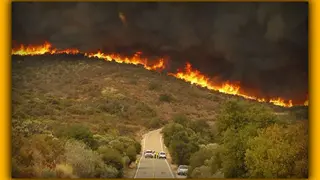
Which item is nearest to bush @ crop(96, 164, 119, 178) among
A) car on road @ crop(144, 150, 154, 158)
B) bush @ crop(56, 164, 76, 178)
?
bush @ crop(56, 164, 76, 178)

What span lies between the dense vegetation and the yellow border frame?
0.56 feet

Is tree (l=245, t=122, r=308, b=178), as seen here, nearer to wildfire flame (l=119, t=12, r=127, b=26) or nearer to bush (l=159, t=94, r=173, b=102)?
bush (l=159, t=94, r=173, b=102)

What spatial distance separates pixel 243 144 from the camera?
18812mm

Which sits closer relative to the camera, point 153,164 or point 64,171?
point 64,171

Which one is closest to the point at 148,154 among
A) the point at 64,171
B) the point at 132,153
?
the point at 132,153

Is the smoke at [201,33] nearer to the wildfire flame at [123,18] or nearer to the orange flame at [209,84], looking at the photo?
the wildfire flame at [123,18]

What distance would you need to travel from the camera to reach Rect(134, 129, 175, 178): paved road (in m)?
18.1

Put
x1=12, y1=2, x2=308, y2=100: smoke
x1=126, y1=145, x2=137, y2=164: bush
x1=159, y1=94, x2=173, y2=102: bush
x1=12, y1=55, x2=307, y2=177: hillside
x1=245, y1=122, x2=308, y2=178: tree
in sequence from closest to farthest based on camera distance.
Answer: x1=245, y1=122, x2=308, y2=178: tree → x1=12, y1=55, x2=307, y2=177: hillside → x1=12, y1=2, x2=308, y2=100: smoke → x1=126, y1=145, x2=137, y2=164: bush → x1=159, y1=94, x2=173, y2=102: bush

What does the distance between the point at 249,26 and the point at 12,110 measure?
523 centimetres

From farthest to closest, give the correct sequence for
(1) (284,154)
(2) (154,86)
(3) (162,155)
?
1. (2) (154,86)
2. (3) (162,155)
3. (1) (284,154)

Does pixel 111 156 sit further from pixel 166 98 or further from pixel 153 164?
pixel 166 98

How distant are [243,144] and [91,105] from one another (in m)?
3.37
